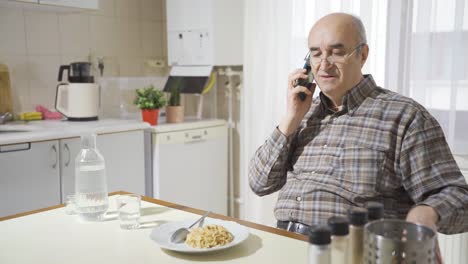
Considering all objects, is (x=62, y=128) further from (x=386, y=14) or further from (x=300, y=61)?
(x=386, y=14)

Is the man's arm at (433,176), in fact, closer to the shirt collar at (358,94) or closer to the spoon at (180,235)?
the shirt collar at (358,94)

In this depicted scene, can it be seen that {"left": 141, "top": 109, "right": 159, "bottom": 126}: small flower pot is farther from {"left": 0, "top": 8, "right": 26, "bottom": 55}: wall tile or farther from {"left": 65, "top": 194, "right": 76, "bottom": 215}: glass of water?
{"left": 65, "top": 194, "right": 76, "bottom": 215}: glass of water

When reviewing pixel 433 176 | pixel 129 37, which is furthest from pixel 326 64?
pixel 129 37

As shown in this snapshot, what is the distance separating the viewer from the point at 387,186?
4.86 ft

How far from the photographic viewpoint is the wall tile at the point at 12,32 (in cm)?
280

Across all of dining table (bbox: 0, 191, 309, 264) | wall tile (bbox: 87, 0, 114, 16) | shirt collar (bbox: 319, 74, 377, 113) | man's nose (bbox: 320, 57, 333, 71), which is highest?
wall tile (bbox: 87, 0, 114, 16)

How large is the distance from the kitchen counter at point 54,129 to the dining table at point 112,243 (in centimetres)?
103

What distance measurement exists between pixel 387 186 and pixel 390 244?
33.5 inches

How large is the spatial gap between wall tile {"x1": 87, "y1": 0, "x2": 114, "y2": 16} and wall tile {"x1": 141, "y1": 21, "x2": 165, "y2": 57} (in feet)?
0.90

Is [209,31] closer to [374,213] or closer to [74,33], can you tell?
[74,33]

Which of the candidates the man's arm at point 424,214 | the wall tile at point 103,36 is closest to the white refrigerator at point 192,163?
the wall tile at point 103,36

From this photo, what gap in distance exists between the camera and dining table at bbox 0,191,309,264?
1.07m

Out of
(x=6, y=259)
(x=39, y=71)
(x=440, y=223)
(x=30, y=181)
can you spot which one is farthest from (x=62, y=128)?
(x=440, y=223)

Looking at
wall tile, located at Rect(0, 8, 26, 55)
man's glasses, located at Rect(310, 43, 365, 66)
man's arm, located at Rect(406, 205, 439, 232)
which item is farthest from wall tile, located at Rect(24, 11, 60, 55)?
man's arm, located at Rect(406, 205, 439, 232)
